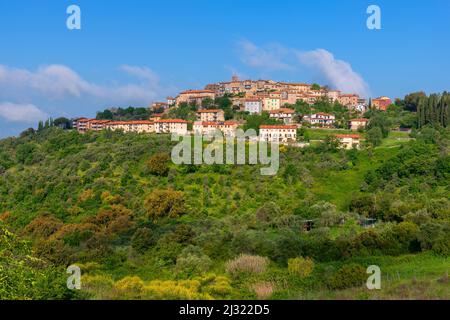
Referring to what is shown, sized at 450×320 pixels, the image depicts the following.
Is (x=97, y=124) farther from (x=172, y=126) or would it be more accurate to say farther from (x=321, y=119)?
(x=321, y=119)

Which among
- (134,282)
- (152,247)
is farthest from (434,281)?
(152,247)

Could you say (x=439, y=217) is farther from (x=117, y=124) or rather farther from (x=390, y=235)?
(x=117, y=124)

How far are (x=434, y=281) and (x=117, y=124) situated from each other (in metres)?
56.1

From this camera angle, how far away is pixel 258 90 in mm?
84250

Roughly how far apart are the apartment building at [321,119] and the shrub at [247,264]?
43.8 m

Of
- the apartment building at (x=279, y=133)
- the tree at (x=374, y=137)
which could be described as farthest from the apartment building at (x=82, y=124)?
the tree at (x=374, y=137)

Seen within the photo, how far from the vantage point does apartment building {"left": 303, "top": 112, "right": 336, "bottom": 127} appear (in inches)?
2515

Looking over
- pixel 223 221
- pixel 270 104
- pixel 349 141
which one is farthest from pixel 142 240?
pixel 270 104

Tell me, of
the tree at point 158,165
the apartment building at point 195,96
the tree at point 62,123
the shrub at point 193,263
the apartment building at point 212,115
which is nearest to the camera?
the shrub at point 193,263

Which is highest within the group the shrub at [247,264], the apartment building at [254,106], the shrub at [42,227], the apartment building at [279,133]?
the apartment building at [254,106]

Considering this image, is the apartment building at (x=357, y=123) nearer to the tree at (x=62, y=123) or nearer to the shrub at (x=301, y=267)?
the tree at (x=62, y=123)

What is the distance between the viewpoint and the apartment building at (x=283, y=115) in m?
64.6

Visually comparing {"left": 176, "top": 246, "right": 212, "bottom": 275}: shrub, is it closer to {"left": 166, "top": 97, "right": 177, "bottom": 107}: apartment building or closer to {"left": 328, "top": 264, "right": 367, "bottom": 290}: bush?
{"left": 328, "top": 264, "right": 367, "bottom": 290}: bush
